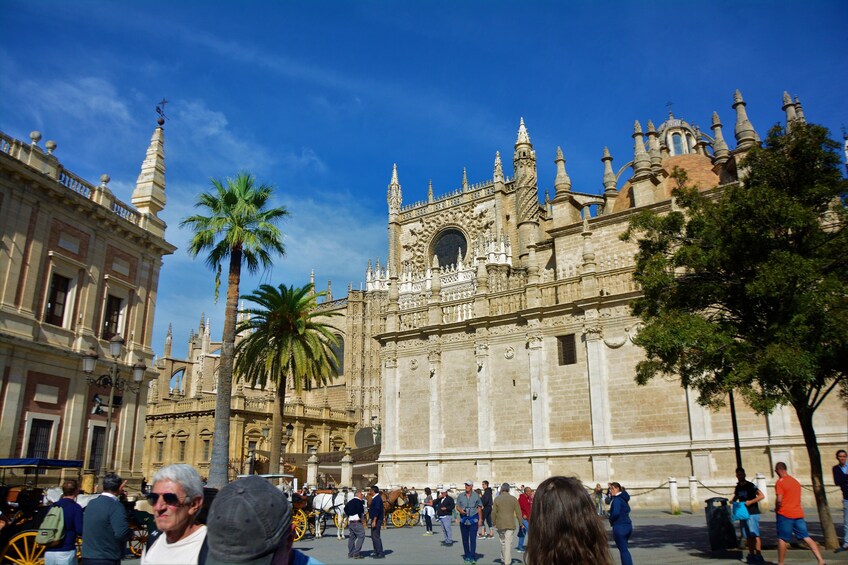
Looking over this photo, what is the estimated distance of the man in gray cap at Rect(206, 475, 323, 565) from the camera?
7.52ft

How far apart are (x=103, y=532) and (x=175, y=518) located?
331 cm

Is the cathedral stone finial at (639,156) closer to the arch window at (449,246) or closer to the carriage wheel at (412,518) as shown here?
the carriage wheel at (412,518)

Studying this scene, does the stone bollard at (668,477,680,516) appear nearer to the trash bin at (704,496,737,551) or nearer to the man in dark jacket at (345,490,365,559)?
the trash bin at (704,496,737,551)

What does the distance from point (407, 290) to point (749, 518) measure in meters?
48.6

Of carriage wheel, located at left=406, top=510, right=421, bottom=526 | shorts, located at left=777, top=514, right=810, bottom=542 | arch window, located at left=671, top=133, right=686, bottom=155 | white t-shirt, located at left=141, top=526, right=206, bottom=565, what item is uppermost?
arch window, located at left=671, top=133, right=686, bottom=155

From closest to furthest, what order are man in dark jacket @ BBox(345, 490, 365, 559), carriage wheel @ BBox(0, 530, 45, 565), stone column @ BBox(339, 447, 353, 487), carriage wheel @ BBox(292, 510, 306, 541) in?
carriage wheel @ BBox(0, 530, 45, 565)
man in dark jacket @ BBox(345, 490, 365, 559)
carriage wheel @ BBox(292, 510, 306, 541)
stone column @ BBox(339, 447, 353, 487)

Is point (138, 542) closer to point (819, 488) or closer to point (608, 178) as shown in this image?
point (819, 488)

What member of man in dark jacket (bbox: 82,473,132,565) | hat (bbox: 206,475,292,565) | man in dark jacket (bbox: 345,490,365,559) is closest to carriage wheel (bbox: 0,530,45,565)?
man in dark jacket (bbox: 82,473,132,565)

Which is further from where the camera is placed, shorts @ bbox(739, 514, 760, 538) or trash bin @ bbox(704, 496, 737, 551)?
trash bin @ bbox(704, 496, 737, 551)

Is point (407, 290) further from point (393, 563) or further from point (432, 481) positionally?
point (393, 563)

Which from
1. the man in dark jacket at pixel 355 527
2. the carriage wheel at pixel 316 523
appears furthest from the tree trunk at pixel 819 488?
Result: the carriage wheel at pixel 316 523

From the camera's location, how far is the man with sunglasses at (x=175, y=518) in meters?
3.10

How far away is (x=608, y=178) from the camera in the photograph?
101 feet

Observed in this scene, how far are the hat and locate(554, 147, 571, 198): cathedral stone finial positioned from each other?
2809 centimetres
